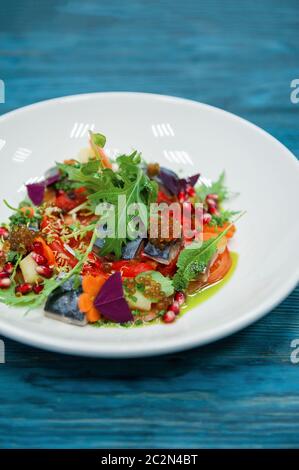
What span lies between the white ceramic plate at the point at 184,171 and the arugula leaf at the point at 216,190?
87 mm

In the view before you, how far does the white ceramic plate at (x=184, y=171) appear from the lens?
134 inches

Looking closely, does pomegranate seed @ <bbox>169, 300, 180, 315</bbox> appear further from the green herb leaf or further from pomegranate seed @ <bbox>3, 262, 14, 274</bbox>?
pomegranate seed @ <bbox>3, 262, 14, 274</bbox>

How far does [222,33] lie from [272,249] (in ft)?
15.2

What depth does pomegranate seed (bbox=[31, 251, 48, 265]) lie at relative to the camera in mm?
4242

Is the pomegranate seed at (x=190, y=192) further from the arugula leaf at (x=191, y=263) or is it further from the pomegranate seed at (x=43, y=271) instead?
the pomegranate seed at (x=43, y=271)

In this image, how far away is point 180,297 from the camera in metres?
4.05

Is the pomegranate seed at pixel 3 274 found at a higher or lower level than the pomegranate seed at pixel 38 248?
lower

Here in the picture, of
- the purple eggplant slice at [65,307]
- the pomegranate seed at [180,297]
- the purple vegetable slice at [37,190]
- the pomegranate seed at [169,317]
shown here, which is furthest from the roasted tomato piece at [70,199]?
the pomegranate seed at [169,317]

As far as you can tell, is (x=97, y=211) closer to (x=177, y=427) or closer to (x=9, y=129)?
(x=9, y=129)

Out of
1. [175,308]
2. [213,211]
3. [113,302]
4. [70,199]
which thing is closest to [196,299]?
[175,308]

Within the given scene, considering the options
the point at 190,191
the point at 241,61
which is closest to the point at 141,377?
the point at 190,191

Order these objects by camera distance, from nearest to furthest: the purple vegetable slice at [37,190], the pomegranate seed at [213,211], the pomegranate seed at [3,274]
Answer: the pomegranate seed at [3,274] → the pomegranate seed at [213,211] → the purple vegetable slice at [37,190]

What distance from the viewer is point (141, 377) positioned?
366 centimetres

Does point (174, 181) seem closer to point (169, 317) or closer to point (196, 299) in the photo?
point (196, 299)
